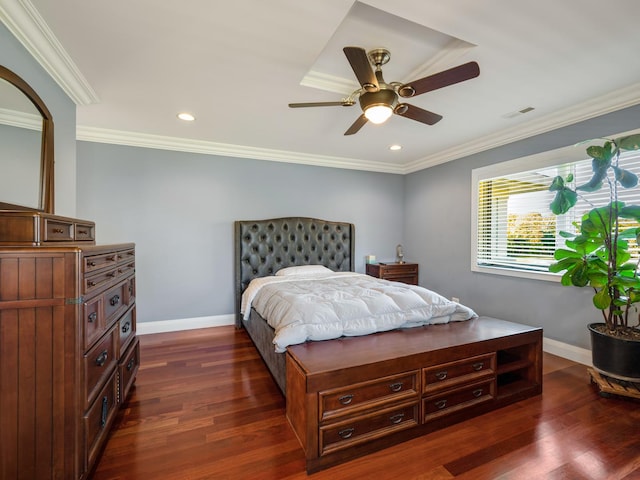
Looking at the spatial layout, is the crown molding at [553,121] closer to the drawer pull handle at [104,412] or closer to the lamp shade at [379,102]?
the lamp shade at [379,102]

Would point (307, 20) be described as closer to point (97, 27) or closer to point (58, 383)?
point (97, 27)

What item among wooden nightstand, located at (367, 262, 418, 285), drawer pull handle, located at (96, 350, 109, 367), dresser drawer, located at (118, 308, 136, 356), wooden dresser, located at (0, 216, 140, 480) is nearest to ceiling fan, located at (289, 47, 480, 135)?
wooden dresser, located at (0, 216, 140, 480)

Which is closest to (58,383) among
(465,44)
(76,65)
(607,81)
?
(76,65)

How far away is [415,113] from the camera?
2139 millimetres

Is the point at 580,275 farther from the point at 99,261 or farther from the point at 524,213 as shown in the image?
the point at 99,261

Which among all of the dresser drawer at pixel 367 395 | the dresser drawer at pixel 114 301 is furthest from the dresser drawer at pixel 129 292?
the dresser drawer at pixel 367 395

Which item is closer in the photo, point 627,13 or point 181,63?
point 627,13

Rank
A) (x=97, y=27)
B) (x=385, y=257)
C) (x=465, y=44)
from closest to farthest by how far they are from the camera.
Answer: (x=97, y=27), (x=465, y=44), (x=385, y=257)

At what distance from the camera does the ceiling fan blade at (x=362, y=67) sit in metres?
1.48

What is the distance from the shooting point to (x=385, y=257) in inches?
191

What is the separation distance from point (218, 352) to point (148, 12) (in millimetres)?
2816

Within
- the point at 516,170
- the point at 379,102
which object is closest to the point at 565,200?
the point at 516,170

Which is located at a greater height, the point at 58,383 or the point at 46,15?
the point at 46,15

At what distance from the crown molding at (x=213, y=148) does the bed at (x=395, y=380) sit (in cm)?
246
